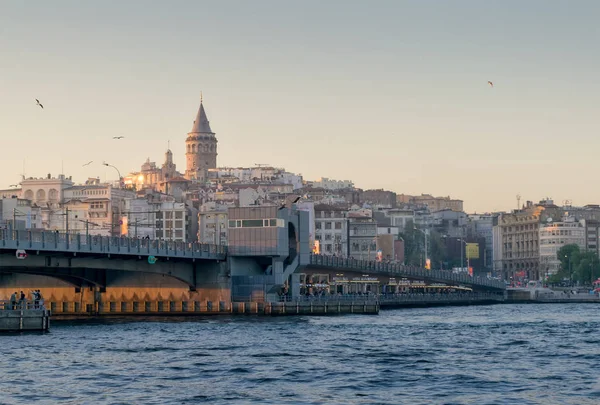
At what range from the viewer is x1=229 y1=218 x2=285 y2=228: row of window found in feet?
349

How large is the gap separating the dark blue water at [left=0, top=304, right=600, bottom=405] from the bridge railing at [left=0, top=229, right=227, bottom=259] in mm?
5660

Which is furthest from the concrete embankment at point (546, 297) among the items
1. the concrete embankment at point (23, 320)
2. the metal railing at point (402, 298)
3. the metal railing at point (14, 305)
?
the concrete embankment at point (23, 320)

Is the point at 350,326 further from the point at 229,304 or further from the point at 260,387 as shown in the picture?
the point at 260,387

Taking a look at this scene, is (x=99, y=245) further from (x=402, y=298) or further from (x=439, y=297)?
(x=439, y=297)

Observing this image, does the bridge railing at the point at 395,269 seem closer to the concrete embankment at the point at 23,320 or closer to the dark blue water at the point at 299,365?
the dark blue water at the point at 299,365

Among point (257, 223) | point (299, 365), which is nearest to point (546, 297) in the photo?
point (257, 223)

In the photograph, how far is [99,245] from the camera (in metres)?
90.9

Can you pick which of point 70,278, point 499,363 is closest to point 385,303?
point 70,278

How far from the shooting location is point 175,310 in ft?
346

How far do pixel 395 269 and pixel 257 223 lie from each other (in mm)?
49530

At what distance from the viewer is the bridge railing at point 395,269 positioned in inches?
5463

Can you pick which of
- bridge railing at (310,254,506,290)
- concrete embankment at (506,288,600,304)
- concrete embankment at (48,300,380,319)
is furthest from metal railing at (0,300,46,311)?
concrete embankment at (506,288,600,304)

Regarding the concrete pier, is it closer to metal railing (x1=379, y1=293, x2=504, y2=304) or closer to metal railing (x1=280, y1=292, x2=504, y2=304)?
metal railing (x1=280, y1=292, x2=504, y2=304)

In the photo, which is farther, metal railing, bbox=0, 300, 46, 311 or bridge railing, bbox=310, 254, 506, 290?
bridge railing, bbox=310, 254, 506, 290
